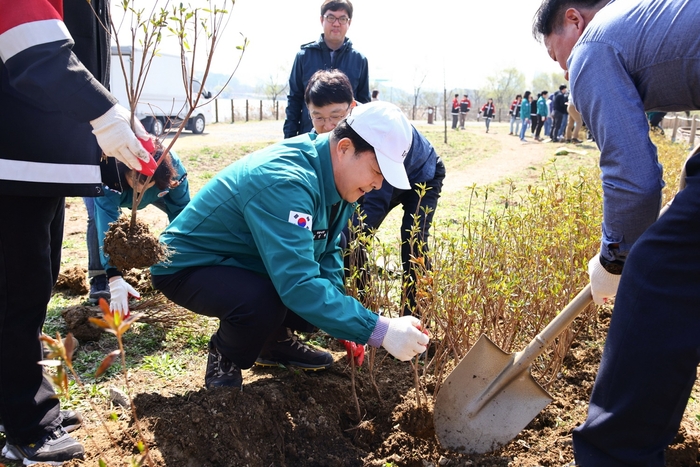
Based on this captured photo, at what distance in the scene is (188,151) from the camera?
40.8 feet

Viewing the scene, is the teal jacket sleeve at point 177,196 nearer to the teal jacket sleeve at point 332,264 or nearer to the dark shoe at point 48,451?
the teal jacket sleeve at point 332,264

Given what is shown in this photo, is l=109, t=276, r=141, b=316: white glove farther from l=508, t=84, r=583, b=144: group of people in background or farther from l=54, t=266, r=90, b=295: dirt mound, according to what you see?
l=508, t=84, r=583, b=144: group of people in background

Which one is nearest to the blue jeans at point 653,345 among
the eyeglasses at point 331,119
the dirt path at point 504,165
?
the eyeglasses at point 331,119

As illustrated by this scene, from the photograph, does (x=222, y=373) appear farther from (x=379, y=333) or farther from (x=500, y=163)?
(x=500, y=163)

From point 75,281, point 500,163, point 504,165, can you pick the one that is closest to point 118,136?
point 75,281

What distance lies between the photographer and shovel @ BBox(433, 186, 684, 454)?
243 cm

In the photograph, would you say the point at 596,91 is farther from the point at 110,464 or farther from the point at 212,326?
the point at 212,326

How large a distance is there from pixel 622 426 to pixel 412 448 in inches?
37.5

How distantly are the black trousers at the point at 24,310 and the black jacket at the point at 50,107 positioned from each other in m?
0.11

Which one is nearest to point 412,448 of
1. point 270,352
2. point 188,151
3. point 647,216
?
point 270,352

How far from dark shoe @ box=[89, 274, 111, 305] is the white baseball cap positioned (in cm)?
234

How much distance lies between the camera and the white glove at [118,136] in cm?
192

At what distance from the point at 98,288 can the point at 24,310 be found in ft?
6.12

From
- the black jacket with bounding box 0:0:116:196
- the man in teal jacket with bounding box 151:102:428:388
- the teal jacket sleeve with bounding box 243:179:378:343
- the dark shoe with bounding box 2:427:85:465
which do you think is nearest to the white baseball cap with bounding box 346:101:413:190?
the man in teal jacket with bounding box 151:102:428:388
